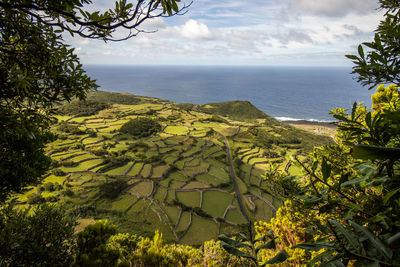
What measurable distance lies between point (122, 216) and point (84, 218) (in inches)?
222

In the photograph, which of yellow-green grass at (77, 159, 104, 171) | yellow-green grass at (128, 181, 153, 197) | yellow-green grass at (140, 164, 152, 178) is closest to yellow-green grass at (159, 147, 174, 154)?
yellow-green grass at (140, 164, 152, 178)

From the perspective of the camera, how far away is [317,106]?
400 ft

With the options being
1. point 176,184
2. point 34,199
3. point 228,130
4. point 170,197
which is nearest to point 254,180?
point 176,184

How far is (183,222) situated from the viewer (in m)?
33.5

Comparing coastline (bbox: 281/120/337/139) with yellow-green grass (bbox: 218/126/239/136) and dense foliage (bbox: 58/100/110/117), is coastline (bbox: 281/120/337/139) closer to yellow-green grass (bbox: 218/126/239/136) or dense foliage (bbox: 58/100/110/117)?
yellow-green grass (bbox: 218/126/239/136)

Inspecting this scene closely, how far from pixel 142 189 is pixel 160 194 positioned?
155 inches

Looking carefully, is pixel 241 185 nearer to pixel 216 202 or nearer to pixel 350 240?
pixel 216 202

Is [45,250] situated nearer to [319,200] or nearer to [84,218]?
[319,200]

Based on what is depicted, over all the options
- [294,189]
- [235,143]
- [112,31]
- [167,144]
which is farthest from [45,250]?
[235,143]

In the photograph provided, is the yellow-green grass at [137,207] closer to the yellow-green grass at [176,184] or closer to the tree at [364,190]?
the yellow-green grass at [176,184]

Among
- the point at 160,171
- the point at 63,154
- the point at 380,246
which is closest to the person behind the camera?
the point at 380,246

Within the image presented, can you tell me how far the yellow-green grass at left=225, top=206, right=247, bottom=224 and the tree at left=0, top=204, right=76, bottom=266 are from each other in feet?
105

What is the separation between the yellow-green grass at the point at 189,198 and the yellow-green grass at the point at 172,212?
2309mm

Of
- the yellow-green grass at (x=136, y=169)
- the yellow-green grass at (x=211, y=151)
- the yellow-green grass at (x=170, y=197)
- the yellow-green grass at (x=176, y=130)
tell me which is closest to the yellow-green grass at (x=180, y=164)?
the yellow-green grass at (x=211, y=151)
